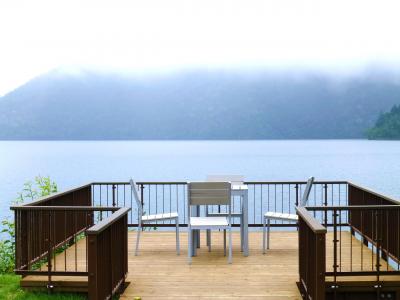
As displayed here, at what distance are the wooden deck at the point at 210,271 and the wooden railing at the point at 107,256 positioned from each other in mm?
312

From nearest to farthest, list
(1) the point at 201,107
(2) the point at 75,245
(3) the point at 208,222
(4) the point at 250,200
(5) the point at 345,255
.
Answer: (2) the point at 75,245 → (3) the point at 208,222 → (5) the point at 345,255 → (4) the point at 250,200 → (1) the point at 201,107

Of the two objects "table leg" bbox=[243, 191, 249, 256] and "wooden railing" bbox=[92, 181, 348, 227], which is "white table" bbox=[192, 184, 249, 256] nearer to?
"table leg" bbox=[243, 191, 249, 256]

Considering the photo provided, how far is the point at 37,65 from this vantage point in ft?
419

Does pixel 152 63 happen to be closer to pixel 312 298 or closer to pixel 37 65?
pixel 37 65

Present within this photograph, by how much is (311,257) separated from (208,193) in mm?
2409

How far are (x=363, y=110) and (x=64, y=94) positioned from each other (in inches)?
2147

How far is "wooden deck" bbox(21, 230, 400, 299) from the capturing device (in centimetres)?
547

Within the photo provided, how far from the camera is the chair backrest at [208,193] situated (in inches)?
271

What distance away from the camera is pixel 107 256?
4.86 meters

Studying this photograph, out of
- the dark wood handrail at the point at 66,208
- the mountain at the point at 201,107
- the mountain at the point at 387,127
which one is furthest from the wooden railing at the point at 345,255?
the mountain at the point at 201,107

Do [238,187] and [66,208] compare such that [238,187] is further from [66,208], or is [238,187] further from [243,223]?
[66,208]

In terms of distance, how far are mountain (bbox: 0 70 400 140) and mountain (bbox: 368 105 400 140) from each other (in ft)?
6.71

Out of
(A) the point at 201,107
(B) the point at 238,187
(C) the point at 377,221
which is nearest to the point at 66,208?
(B) the point at 238,187

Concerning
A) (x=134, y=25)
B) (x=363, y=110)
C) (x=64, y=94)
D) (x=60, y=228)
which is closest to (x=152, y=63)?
(x=134, y=25)
